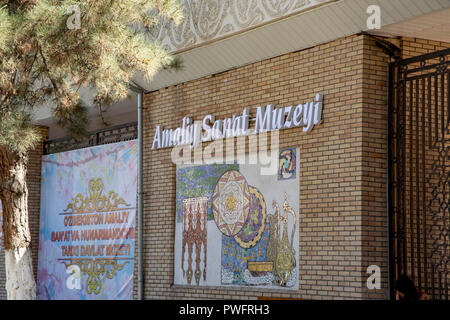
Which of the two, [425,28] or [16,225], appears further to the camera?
[16,225]

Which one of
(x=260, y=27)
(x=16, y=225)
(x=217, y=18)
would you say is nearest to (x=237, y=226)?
(x=260, y=27)

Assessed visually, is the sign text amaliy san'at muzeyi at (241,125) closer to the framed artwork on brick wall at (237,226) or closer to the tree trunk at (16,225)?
the framed artwork on brick wall at (237,226)

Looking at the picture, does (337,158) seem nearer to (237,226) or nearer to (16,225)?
(237,226)

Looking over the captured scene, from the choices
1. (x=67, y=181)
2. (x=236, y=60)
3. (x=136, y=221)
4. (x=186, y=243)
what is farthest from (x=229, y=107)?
(x=67, y=181)

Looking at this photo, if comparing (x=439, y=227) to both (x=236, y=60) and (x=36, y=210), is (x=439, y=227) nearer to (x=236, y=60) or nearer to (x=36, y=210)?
(x=236, y=60)

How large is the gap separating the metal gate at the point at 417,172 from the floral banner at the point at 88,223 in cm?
603

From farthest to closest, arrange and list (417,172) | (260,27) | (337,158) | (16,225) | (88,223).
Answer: (88,223) → (16,225) → (260,27) → (337,158) → (417,172)

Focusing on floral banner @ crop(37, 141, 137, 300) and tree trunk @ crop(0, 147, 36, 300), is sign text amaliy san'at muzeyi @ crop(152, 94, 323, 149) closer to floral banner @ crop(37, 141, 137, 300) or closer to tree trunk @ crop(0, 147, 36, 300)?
floral banner @ crop(37, 141, 137, 300)

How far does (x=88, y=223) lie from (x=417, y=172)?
837 cm

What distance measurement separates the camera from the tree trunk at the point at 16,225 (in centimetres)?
1130

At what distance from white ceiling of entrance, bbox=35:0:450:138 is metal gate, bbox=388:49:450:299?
72 cm

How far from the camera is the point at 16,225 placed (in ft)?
37.6

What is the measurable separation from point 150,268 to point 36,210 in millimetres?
5455

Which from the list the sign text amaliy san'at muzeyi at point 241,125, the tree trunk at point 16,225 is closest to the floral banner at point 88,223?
the sign text amaliy san'at muzeyi at point 241,125
